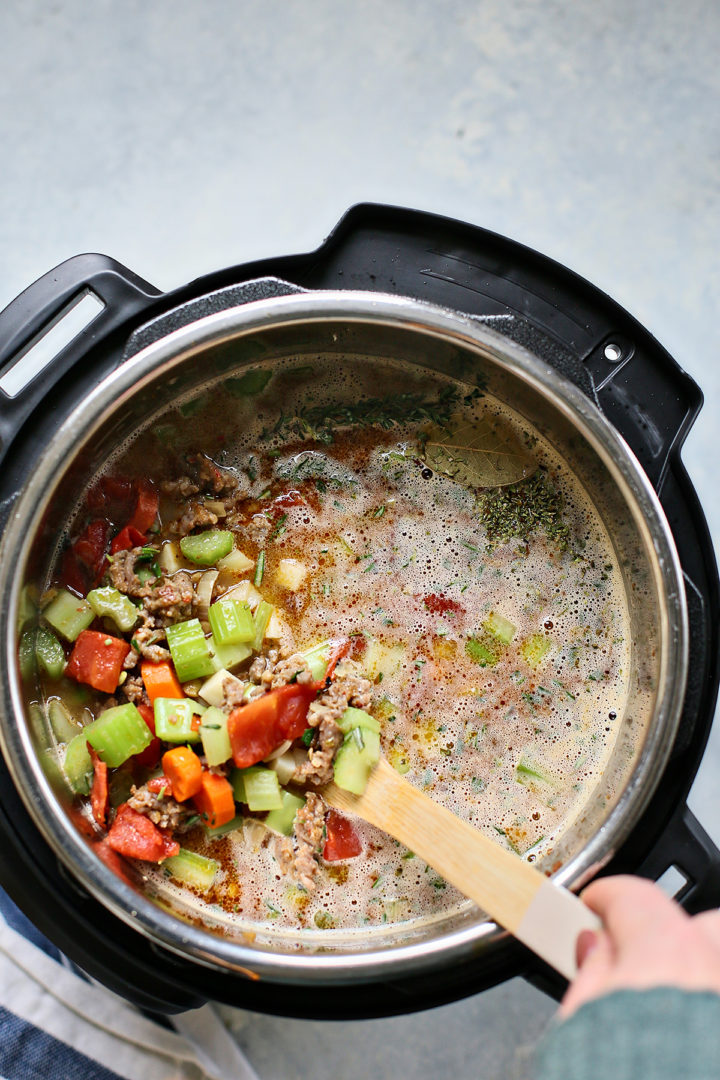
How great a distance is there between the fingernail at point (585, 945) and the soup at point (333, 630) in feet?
1.15

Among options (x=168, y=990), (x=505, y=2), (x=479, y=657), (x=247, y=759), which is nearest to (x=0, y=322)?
(x=247, y=759)

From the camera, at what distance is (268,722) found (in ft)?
4.58

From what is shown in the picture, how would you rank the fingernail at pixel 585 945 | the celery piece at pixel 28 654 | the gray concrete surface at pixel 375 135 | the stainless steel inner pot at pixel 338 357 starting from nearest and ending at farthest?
the fingernail at pixel 585 945, the stainless steel inner pot at pixel 338 357, the celery piece at pixel 28 654, the gray concrete surface at pixel 375 135

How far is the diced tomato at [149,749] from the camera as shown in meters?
1.42

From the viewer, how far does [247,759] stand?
1386 millimetres

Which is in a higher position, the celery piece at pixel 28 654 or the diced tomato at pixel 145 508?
the diced tomato at pixel 145 508

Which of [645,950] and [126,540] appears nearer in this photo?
[645,950]

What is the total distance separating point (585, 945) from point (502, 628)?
0.56m

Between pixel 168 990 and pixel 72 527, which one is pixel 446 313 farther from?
pixel 168 990

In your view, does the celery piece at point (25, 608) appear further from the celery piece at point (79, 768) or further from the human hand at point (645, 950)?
the human hand at point (645, 950)

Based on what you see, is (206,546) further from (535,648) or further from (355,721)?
(535,648)

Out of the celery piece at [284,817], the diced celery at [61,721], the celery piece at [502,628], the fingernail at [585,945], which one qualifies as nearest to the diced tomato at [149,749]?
the diced celery at [61,721]

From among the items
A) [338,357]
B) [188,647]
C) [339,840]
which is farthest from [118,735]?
[338,357]

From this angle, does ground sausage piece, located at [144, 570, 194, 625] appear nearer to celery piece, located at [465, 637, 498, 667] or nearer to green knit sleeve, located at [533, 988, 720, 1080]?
celery piece, located at [465, 637, 498, 667]
